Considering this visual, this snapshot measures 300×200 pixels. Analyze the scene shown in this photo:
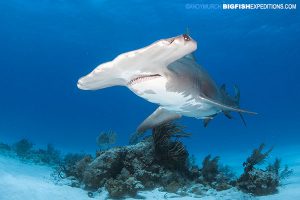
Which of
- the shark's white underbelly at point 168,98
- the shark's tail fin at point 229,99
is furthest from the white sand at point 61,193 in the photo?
the shark's white underbelly at point 168,98

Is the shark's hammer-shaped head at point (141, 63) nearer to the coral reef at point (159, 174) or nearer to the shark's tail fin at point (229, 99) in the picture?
the shark's tail fin at point (229, 99)

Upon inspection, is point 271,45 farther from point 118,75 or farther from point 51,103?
point 51,103

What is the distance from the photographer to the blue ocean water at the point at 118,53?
3947 centimetres

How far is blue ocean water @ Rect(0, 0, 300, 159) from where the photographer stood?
39469 mm

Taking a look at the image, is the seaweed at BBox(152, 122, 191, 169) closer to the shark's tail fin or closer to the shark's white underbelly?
the shark's tail fin

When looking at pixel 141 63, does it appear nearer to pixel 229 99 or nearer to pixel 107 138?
pixel 229 99

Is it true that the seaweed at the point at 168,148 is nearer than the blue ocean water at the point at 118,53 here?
Yes

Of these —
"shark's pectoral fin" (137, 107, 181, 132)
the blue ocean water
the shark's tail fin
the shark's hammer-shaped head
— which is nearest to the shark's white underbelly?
the shark's hammer-shaped head

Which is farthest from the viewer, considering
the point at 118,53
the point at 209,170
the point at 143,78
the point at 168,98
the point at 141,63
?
the point at 118,53

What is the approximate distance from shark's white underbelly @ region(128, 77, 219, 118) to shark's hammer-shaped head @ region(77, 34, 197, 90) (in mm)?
132

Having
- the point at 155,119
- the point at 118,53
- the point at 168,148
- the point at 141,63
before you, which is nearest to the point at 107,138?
the point at 168,148

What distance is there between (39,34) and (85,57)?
14874mm

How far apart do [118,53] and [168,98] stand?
2107 inches

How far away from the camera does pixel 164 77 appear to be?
→ 4352 mm
